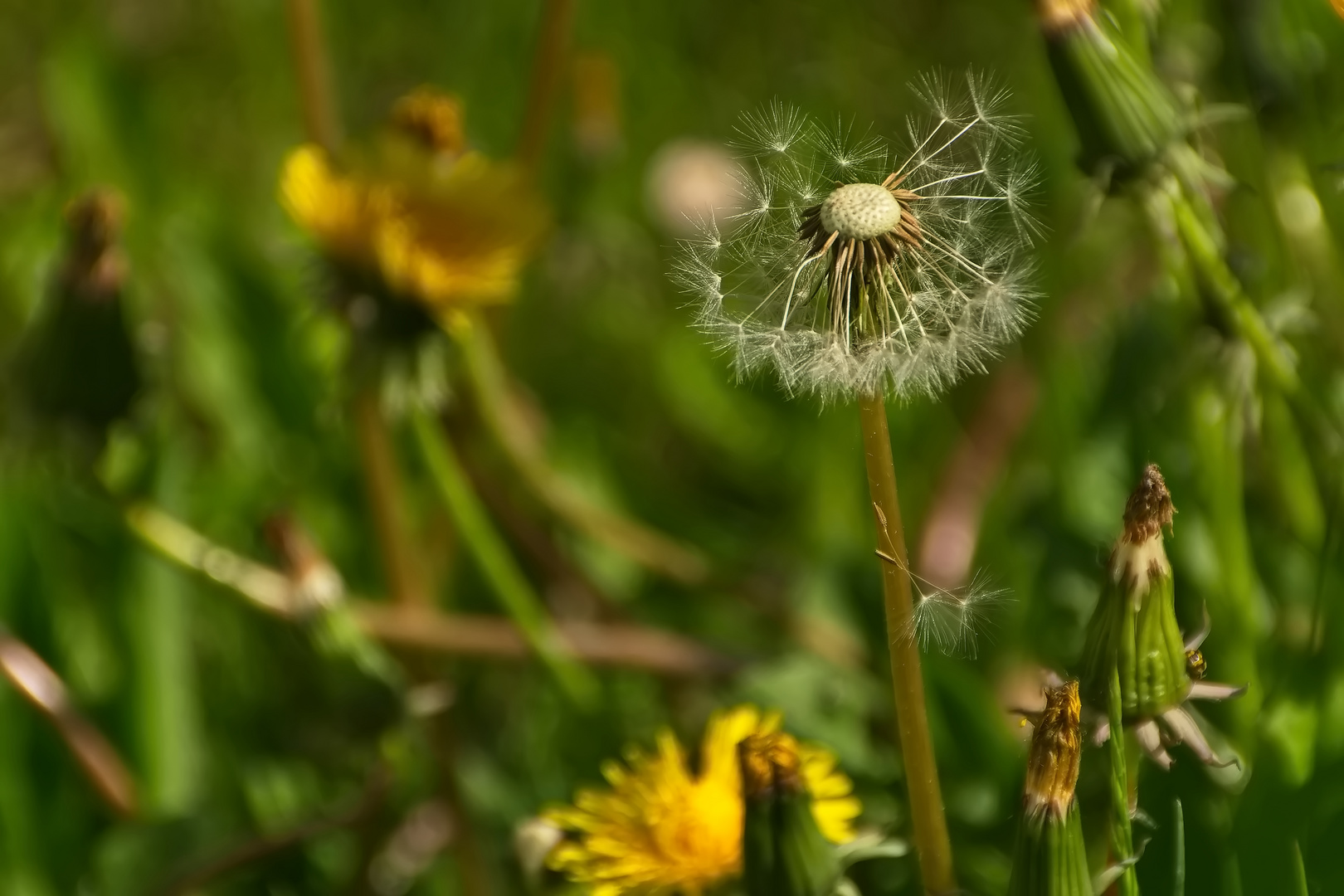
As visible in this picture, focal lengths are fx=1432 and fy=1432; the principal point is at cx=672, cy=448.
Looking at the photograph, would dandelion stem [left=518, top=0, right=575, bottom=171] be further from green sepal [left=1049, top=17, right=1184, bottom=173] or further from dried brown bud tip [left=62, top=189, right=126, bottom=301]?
green sepal [left=1049, top=17, right=1184, bottom=173]

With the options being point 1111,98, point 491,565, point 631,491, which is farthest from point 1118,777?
point 631,491

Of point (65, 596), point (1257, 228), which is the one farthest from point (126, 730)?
point (1257, 228)

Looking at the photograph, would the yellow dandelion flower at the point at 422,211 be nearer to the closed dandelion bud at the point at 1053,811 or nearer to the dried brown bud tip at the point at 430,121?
the dried brown bud tip at the point at 430,121

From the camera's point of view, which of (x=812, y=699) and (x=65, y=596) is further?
(x=65, y=596)

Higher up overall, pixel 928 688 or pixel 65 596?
pixel 65 596

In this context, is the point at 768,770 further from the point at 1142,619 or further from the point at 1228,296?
the point at 1228,296

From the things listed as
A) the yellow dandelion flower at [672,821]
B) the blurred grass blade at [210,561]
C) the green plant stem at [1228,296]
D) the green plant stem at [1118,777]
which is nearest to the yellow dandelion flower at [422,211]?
the blurred grass blade at [210,561]

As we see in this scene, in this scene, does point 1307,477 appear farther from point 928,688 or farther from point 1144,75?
point 1144,75
